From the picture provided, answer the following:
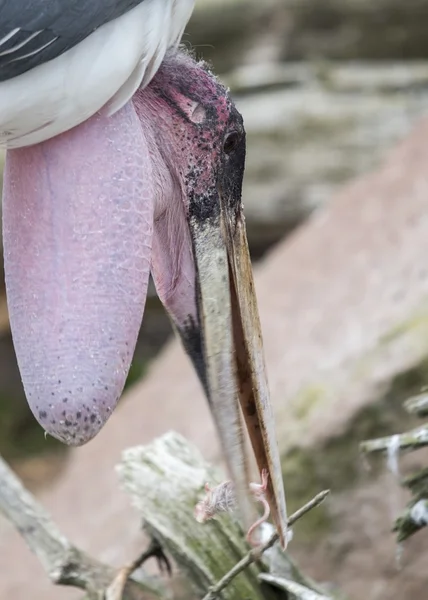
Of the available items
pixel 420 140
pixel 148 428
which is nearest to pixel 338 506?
pixel 148 428

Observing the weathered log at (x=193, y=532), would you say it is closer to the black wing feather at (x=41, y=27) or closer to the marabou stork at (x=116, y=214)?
the marabou stork at (x=116, y=214)

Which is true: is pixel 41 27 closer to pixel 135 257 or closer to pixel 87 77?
pixel 87 77

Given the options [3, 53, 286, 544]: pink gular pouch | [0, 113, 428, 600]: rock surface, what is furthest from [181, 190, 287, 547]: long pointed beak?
[0, 113, 428, 600]: rock surface

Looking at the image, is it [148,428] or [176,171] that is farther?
[148,428]

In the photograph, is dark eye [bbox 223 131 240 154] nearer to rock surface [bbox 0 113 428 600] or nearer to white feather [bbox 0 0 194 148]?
white feather [bbox 0 0 194 148]

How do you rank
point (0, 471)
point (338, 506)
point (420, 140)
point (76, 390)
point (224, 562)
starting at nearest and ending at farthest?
point (76, 390)
point (224, 562)
point (0, 471)
point (338, 506)
point (420, 140)

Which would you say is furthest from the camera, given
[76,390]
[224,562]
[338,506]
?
[338,506]

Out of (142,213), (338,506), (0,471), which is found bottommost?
(338,506)

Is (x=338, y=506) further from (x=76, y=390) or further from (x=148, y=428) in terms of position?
(x=76, y=390)
